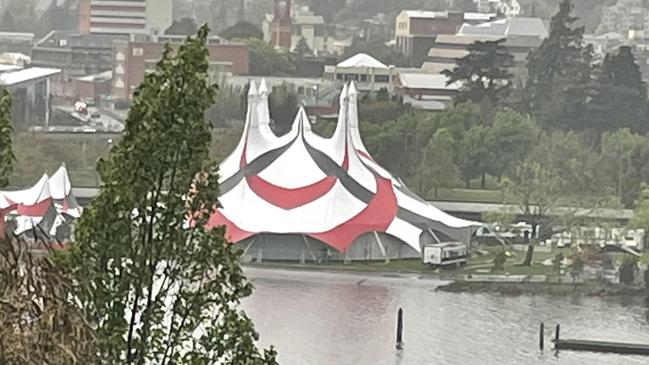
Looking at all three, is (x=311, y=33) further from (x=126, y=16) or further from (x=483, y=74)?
(x=483, y=74)

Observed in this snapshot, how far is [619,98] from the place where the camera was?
1496cm

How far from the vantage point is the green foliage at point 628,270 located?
10.3 metres

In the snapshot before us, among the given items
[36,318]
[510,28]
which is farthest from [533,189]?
[36,318]

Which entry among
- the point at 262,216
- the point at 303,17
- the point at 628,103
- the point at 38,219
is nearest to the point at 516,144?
the point at 628,103

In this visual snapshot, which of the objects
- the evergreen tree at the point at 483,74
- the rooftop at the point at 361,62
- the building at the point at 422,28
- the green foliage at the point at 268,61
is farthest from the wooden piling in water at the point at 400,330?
the building at the point at 422,28

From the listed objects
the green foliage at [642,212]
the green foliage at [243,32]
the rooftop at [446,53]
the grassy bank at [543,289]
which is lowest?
the grassy bank at [543,289]

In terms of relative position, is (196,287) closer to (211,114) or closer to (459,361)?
(459,361)

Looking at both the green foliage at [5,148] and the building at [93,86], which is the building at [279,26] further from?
the green foliage at [5,148]

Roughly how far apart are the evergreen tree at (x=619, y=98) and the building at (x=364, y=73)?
147 centimetres

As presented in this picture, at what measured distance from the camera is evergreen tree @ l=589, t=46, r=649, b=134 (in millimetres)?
14641

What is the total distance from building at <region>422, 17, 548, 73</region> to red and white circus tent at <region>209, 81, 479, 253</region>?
4.56 meters

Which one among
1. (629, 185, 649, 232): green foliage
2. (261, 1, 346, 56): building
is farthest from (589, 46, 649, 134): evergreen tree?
(261, 1, 346, 56): building

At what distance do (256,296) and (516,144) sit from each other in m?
4.37

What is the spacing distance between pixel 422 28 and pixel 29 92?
12.3 feet
